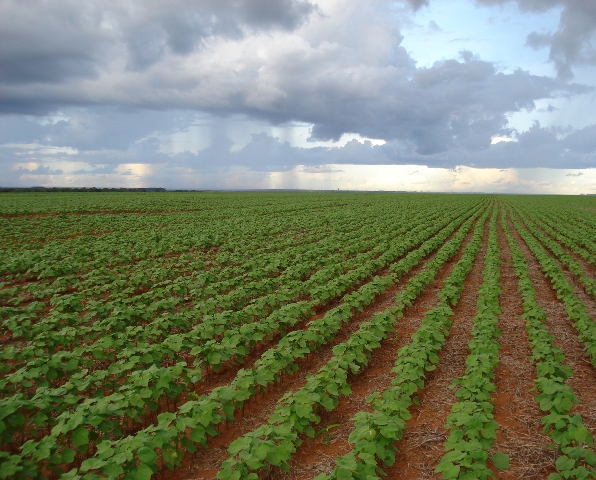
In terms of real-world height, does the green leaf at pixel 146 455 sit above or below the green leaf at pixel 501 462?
above

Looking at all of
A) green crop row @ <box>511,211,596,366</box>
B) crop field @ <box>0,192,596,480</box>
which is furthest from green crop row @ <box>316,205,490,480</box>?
green crop row @ <box>511,211,596,366</box>

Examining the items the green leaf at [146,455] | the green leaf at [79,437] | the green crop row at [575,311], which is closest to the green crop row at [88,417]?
the green leaf at [79,437]

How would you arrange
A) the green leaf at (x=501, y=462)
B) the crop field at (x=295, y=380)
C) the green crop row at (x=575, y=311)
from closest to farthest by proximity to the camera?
the green leaf at (x=501, y=462), the crop field at (x=295, y=380), the green crop row at (x=575, y=311)

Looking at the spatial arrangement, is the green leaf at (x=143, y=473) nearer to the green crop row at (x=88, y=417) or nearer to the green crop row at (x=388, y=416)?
the green crop row at (x=88, y=417)

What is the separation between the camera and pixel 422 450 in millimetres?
4977

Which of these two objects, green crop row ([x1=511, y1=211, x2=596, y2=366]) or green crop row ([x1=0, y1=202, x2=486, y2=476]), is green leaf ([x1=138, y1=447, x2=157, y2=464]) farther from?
green crop row ([x1=511, y1=211, x2=596, y2=366])

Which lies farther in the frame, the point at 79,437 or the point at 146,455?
the point at 79,437

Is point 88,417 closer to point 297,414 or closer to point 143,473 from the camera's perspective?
point 143,473

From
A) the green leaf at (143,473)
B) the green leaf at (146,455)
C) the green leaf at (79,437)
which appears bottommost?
the green leaf at (143,473)

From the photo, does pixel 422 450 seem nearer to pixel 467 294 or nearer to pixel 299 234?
pixel 467 294

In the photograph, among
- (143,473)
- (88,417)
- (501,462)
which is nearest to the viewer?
(143,473)

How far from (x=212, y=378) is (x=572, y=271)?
47.9ft

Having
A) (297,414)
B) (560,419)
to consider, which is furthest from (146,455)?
(560,419)

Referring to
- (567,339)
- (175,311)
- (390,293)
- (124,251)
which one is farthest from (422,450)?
(124,251)
